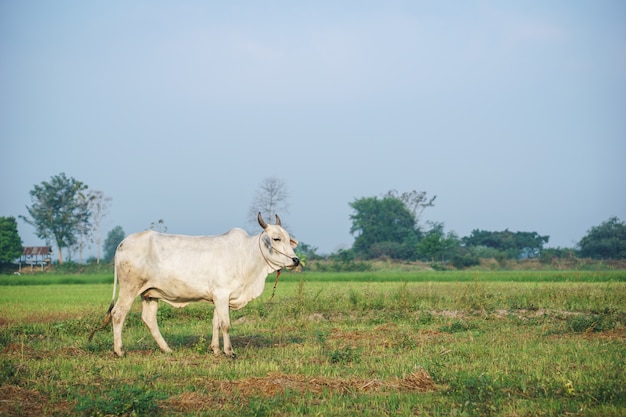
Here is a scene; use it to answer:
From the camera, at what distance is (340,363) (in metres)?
9.73

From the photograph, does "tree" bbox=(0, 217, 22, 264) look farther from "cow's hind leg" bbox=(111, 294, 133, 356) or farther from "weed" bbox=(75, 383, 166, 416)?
"weed" bbox=(75, 383, 166, 416)

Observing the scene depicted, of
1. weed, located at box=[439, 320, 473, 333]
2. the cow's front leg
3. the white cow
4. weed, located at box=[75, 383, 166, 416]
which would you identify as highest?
the white cow

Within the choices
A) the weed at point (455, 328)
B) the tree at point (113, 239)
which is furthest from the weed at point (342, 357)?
the tree at point (113, 239)

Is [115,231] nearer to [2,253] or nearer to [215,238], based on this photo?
[2,253]

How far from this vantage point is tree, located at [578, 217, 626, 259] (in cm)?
7156

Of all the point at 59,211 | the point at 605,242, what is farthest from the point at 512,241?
the point at 59,211

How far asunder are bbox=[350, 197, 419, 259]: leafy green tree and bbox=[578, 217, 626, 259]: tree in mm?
19157

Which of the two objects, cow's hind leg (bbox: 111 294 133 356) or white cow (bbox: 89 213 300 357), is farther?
white cow (bbox: 89 213 300 357)

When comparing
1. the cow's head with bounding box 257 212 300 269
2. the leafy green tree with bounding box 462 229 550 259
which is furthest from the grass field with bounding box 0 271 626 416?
the leafy green tree with bounding box 462 229 550 259

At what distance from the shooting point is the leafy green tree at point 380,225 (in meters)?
79.9

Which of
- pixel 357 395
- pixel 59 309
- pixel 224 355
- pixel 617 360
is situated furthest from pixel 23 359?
pixel 59 309

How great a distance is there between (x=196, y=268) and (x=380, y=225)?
72019 mm

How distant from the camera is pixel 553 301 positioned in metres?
18.4

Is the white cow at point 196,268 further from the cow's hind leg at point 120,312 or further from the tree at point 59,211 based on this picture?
the tree at point 59,211
